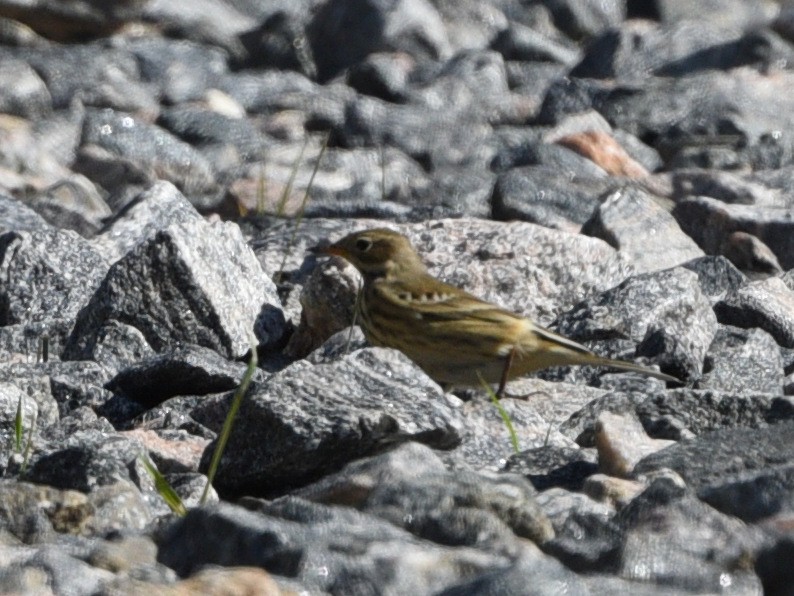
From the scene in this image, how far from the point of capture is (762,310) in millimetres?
7891

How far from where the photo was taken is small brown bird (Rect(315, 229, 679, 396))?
271 inches

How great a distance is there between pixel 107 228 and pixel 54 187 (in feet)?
6.18

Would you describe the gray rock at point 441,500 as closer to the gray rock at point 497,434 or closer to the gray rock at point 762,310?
the gray rock at point 497,434

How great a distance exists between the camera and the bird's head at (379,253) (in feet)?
24.8

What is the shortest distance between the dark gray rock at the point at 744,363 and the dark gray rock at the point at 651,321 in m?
0.06

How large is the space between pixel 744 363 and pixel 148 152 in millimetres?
6317

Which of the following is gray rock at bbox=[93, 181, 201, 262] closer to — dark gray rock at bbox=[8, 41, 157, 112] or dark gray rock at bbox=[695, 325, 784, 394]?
dark gray rock at bbox=[695, 325, 784, 394]

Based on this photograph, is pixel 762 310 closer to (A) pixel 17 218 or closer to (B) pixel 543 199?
(B) pixel 543 199

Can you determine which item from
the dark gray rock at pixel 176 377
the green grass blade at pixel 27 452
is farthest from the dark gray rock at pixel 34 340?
the green grass blade at pixel 27 452

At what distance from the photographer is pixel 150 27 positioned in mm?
17359

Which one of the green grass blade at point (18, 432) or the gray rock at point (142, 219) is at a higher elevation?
the green grass blade at point (18, 432)

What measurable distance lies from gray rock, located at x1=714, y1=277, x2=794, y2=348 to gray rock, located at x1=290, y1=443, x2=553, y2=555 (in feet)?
10.5

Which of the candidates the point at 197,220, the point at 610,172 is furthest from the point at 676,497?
the point at 610,172

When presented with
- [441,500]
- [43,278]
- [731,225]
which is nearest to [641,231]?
[731,225]
